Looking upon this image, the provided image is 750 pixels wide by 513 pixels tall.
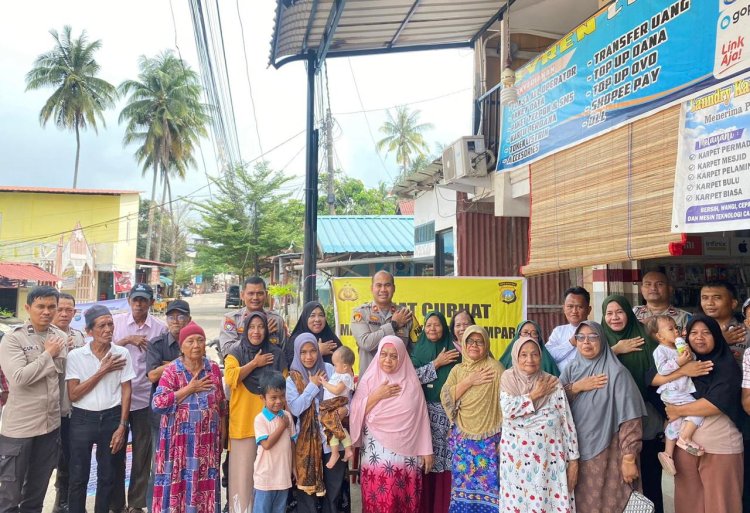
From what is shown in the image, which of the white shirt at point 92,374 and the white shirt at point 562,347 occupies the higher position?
the white shirt at point 562,347

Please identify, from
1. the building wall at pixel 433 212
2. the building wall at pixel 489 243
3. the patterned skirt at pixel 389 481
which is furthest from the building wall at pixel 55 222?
the patterned skirt at pixel 389 481

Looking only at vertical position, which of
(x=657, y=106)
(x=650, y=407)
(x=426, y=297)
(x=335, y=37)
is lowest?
(x=650, y=407)

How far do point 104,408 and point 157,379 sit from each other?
37 cm

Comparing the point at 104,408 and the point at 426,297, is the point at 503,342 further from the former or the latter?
the point at 104,408

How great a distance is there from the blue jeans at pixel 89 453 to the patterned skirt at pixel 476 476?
7.31ft

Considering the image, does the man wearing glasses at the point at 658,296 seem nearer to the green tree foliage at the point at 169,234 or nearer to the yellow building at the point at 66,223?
the yellow building at the point at 66,223

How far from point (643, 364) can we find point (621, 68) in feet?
6.81

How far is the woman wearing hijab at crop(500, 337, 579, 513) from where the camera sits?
9.55 ft

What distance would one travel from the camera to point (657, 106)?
11.2 feet

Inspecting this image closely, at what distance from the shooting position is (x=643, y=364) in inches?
126

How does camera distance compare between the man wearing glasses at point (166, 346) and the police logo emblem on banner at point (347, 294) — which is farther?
the police logo emblem on banner at point (347, 294)

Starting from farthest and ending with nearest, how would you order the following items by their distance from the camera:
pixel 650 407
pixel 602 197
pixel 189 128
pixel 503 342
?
1. pixel 189 128
2. pixel 503 342
3. pixel 602 197
4. pixel 650 407

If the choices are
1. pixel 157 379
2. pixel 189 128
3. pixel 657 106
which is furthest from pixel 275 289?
pixel 189 128

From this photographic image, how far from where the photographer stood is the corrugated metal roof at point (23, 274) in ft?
56.4
